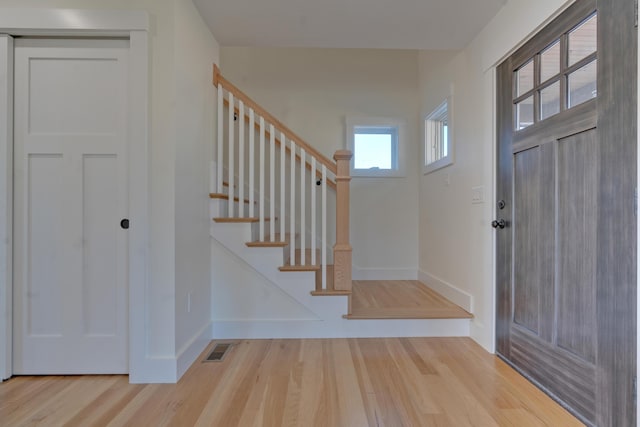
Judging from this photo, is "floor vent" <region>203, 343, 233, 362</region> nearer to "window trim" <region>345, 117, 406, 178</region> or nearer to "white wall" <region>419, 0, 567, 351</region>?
"white wall" <region>419, 0, 567, 351</region>

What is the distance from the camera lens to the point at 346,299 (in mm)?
2395

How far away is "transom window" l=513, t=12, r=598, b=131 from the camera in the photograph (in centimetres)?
141

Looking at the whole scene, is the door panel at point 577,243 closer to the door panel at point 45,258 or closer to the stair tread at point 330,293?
the stair tread at point 330,293

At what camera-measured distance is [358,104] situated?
371cm

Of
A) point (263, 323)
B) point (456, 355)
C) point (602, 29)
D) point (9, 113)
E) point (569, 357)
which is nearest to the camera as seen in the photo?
point (602, 29)

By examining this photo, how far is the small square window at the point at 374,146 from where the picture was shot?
3.69 metres

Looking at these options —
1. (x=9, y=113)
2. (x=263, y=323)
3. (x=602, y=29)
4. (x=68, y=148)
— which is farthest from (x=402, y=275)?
(x=9, y=113)

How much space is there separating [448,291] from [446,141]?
1.39 m

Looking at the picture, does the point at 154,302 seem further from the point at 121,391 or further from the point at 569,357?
the point at 569,357

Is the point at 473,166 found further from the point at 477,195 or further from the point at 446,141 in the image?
the point at 446,141

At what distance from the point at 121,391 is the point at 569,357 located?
7.38 feet

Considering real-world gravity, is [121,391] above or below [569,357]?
below

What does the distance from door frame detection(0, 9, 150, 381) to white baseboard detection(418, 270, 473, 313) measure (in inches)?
87.4

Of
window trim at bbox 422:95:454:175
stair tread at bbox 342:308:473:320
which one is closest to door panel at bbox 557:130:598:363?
stair tread at bbox 342:308:473:320
